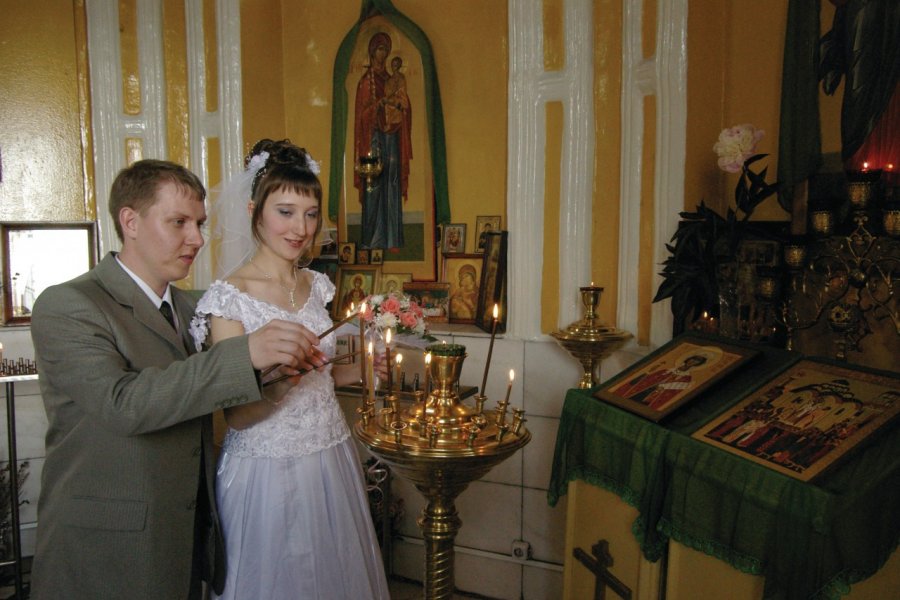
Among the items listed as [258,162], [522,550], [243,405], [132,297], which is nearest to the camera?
[132,297]

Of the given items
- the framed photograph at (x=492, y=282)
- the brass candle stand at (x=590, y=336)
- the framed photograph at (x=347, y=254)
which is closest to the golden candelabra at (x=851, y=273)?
the brass candle stand at (x=590, y=336)

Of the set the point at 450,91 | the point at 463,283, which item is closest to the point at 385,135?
the point at 450,91

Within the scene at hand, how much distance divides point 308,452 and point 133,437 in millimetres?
645

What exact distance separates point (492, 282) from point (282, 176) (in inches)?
76.5

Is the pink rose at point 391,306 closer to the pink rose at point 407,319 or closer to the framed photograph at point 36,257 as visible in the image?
the pink rose at point 407,319

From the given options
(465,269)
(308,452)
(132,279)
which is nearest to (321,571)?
(308,452)

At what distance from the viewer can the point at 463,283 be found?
175 inches

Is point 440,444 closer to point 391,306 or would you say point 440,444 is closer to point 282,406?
point 282,406

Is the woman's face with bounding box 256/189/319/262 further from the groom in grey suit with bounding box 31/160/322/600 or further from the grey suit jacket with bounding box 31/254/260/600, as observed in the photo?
the grey suit jacket with bounding box 31/254/260/600

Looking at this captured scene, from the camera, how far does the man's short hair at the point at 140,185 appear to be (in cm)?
199

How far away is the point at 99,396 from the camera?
5.62ft

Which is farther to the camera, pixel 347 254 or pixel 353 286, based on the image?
pixel 347 254

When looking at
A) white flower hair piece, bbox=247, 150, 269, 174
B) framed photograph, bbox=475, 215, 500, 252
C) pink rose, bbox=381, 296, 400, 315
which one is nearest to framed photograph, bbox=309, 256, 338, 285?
framed photograph, bbox=475, 215, 500, 252

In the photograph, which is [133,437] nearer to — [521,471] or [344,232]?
[521,471]
